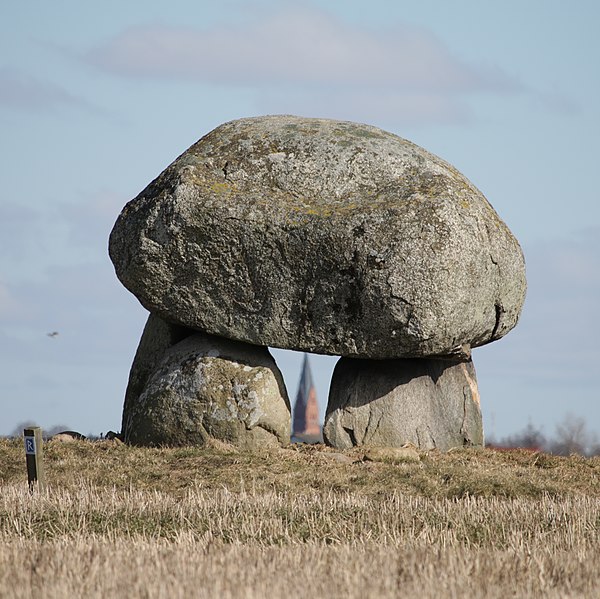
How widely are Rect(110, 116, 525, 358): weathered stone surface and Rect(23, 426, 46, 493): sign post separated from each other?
14.3 ft

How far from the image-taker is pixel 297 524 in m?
13.7

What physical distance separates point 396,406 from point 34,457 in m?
6.72

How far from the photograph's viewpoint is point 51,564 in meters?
10.5

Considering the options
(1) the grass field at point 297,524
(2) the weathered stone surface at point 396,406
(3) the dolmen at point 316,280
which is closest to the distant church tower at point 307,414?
(2) the weathered stone surface at point 396,406

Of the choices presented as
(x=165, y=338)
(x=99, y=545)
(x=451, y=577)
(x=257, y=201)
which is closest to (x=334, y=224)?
(x=257, y=201)

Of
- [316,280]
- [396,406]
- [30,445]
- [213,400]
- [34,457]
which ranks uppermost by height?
[316,280]

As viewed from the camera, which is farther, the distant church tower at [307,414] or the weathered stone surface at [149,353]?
the distant church tower at [307,414]

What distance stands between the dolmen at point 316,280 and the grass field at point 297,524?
100 centimetres

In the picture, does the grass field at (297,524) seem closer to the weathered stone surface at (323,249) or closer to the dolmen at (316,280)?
the dolmen at (316,280)

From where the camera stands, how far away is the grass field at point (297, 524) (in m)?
9.98

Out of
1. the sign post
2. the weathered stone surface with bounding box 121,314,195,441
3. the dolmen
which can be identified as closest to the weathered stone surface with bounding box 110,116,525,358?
the dolmen

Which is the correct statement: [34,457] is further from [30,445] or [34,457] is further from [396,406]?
[396,406]

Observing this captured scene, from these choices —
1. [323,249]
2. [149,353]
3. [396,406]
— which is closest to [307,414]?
[149,353]

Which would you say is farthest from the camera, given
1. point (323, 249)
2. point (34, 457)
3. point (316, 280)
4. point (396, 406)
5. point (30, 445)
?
point (396, 406)
